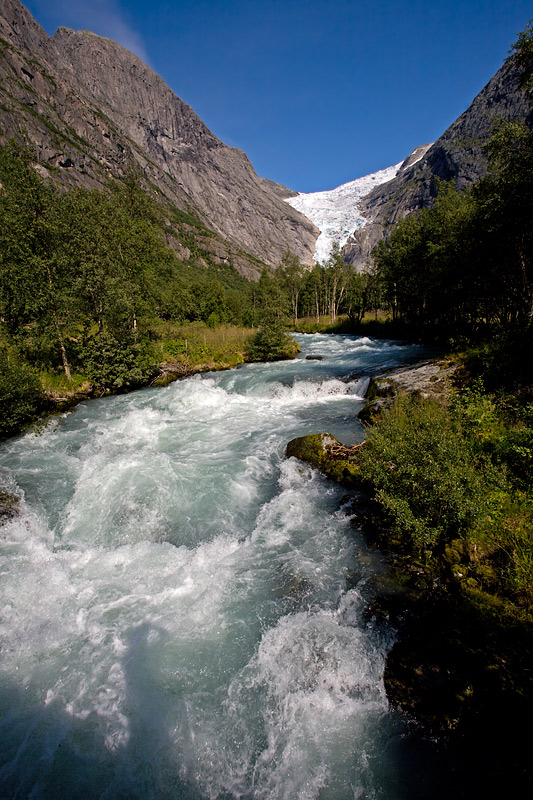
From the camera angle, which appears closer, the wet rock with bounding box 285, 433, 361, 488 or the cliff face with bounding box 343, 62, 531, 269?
the wet rock with bounding box 285, 433, 361, 488

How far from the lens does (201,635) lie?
14.5 feet

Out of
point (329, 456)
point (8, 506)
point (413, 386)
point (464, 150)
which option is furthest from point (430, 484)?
point (464, 150)

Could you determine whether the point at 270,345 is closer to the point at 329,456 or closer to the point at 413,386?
the point at 413,386

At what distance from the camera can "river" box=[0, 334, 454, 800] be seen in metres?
3.13

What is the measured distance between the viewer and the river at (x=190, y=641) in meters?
3.13

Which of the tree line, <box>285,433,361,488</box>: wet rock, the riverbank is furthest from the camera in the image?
the tree line

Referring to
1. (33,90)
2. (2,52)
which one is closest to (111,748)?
(33,90)

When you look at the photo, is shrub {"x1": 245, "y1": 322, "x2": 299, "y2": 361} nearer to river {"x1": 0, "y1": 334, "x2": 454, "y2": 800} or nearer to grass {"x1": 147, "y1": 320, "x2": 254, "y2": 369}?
grass {"x1": 147, "y1": 320, "x2": 254, "y2": 369}

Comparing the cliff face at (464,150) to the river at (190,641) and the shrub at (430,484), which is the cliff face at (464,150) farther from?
the river at (190,641)

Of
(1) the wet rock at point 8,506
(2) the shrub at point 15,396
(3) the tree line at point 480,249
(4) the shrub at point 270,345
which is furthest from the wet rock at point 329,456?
(4) the shrub at point 270,345

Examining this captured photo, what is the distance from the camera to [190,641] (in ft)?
14.3

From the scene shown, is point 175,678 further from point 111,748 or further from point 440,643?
point 440,643

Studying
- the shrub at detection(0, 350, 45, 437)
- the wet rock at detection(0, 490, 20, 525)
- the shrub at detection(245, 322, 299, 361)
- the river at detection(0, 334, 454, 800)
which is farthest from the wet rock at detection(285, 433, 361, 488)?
the shrub at detection(245, 322, 299, 361)

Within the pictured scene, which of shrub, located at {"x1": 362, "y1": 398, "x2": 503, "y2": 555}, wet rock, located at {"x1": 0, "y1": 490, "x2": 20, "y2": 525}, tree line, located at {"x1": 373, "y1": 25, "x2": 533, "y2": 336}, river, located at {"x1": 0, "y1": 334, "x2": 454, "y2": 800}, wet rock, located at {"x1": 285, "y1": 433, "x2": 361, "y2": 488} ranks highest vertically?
tree line, located at {"x1": 373, "y1": 25, "x2": 533, "y2": 336}
